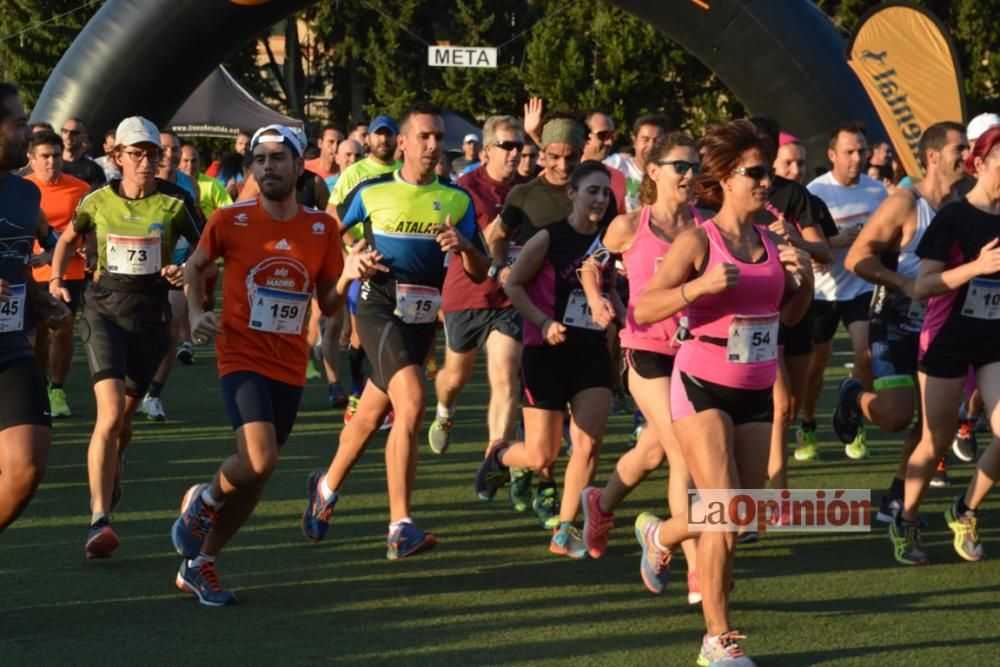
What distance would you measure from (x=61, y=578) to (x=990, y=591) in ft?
12.4

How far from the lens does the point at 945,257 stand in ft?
22.1

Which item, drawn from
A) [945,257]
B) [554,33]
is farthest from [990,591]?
[554,33]

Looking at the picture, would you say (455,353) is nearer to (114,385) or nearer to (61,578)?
(114,385)

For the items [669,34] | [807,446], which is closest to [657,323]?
[807,446]

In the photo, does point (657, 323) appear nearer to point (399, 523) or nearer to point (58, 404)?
point (399, 523)

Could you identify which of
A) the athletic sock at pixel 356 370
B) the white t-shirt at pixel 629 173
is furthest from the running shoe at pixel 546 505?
the athletic sock at pixel 356 370

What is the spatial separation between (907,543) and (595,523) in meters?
1.38

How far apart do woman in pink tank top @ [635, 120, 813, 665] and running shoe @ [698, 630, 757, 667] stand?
2 cm

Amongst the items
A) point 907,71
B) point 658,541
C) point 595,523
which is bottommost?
point 595,523

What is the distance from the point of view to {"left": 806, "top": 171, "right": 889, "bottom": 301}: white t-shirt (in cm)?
971

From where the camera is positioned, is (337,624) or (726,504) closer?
(726,504)

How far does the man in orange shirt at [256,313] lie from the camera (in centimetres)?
624

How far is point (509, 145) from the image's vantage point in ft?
30.7

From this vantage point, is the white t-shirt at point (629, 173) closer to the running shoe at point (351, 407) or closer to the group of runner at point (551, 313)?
the group of runner at point (551, 313)
